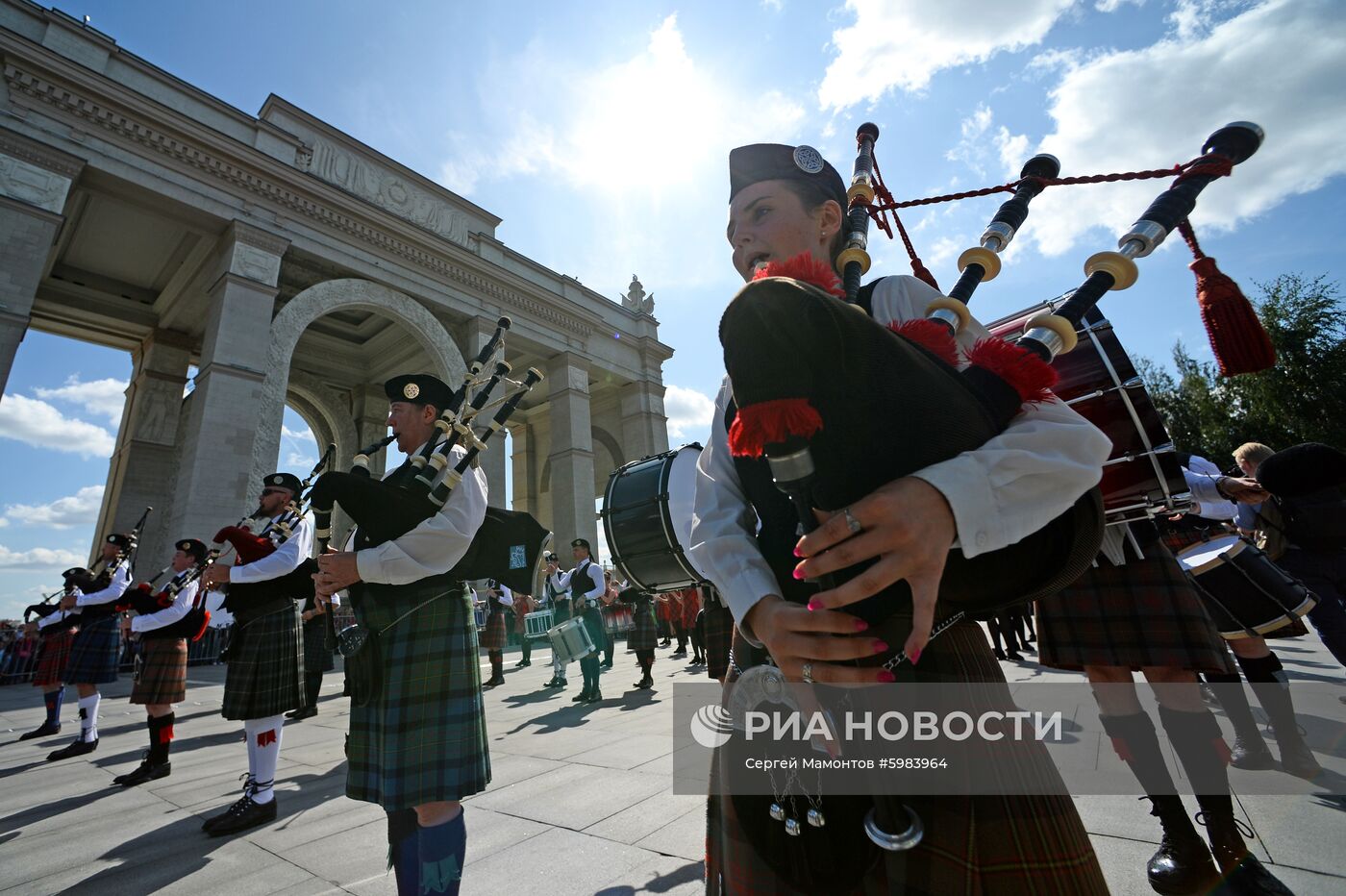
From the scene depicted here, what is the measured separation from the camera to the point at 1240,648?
10.3ft

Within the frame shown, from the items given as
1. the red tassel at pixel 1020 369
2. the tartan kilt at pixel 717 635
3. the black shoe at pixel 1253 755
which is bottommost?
the black shoe at pixel 1253 755

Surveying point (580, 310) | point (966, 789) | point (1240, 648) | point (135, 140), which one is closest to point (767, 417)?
point (966, 789)

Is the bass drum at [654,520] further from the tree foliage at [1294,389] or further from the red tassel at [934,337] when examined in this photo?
the tree foliage at [1294,389]

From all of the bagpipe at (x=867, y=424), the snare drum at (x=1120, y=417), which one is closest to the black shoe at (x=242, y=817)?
the bagpipe at (x=867, y=424)

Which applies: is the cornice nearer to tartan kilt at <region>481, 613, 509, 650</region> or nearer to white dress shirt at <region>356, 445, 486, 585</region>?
tartan kilt at <region>481, 613, 509, 650</region>

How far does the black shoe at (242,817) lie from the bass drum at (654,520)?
2671 millimetres

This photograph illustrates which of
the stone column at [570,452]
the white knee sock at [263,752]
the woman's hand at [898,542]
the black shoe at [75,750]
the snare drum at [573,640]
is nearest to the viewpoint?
the woman's hand at [898,542]

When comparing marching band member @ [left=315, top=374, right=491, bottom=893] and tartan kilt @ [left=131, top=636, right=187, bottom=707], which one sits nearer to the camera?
marching band member @ [left=315, top=374, right=491, bottom=893]

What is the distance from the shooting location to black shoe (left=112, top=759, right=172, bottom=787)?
4.19m

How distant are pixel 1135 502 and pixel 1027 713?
104 centimetres

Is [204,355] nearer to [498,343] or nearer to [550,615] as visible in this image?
[550,615]

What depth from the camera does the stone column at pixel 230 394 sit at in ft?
35.9

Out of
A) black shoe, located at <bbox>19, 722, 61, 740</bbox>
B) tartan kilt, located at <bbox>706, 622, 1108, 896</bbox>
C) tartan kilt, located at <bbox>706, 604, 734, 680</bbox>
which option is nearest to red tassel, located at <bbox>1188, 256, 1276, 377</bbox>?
tartan kilt, located at <bbox>706, 622, 1108, 896</bbox>

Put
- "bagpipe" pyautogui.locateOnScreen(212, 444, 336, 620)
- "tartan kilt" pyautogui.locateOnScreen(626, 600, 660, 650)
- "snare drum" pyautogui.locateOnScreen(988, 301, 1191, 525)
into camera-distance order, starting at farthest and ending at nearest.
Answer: "tartan kilt" pyautogui.locateOnScreen(626, 600, 660, 650)
"bagpipe" pyautogui.locateOnScreen(212, 444, 336, 620)
"snare drum" pyautogui.locateOnScreen(988, 301, 1191, 525)
